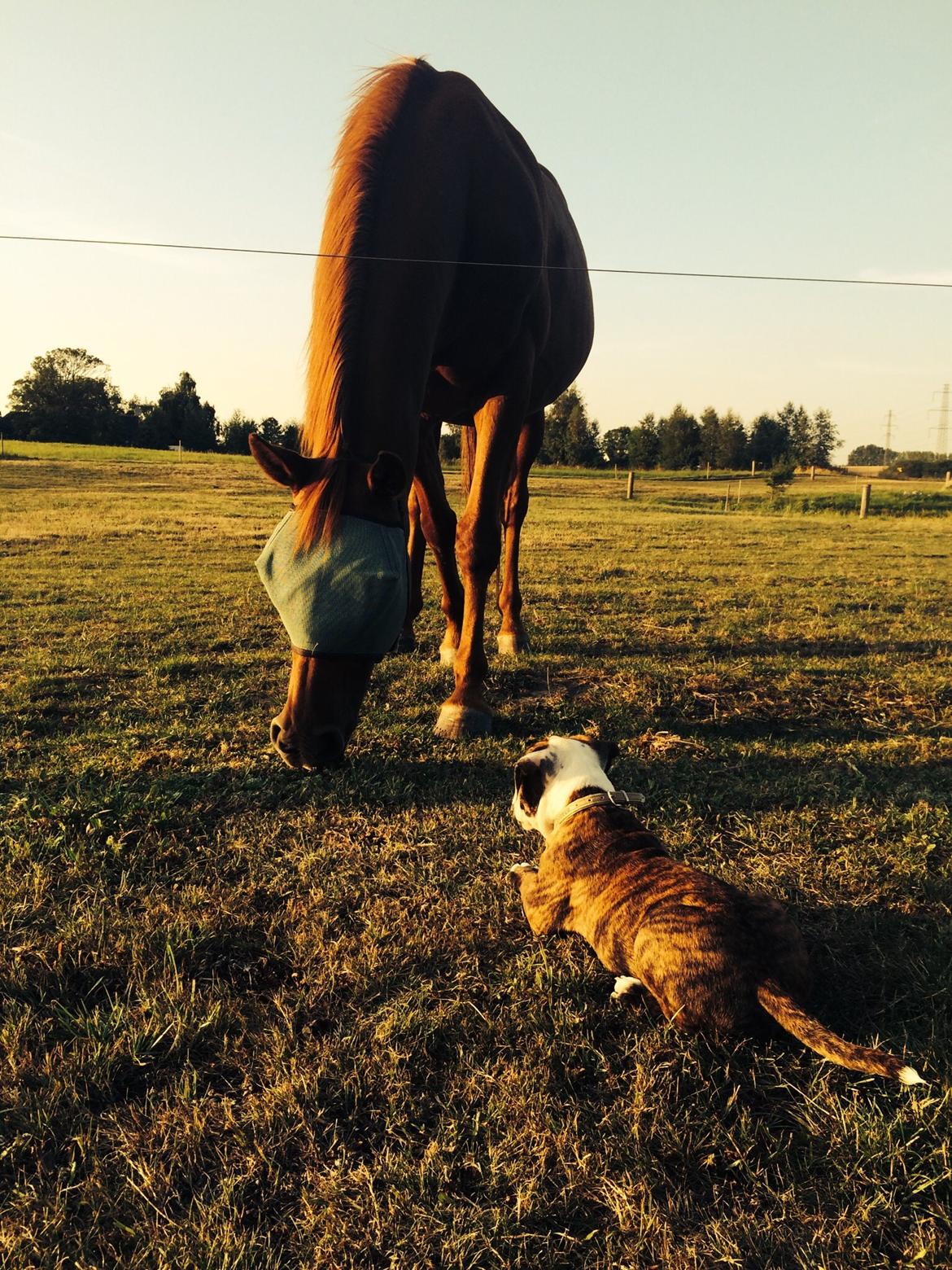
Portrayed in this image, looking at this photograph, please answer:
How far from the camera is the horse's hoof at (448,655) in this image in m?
5.72

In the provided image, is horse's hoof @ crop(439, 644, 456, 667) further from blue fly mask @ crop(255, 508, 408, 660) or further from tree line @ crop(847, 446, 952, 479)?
tree line @ crop(847, 446, 952, 479)

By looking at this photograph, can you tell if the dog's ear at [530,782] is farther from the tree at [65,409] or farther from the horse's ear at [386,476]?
the tree at [65,409]

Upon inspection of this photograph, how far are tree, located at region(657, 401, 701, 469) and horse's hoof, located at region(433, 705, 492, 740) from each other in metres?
78.2

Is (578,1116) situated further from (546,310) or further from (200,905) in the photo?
(546,310)

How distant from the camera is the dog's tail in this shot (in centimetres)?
166

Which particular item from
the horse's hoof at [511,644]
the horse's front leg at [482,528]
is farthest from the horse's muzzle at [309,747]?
the horse's hoof at [511,644]

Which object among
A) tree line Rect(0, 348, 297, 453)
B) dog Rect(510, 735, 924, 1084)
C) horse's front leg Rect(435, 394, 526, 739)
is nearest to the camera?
dog Rect(510, 735, 924, 1084)

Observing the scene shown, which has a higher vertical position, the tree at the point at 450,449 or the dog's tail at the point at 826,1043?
the tree at the point at 450,449

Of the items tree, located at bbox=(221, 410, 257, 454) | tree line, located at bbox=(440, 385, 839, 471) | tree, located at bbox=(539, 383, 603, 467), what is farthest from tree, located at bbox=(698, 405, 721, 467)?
tree, located at bbox=(221, 410, 257, 454)

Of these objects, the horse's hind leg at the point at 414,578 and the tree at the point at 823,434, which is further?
the tree at the point at 823,434

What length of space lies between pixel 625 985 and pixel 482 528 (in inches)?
122

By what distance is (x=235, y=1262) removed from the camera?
1.39 m

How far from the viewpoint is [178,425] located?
63.2 m

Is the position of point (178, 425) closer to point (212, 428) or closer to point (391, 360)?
point (212, 428)
